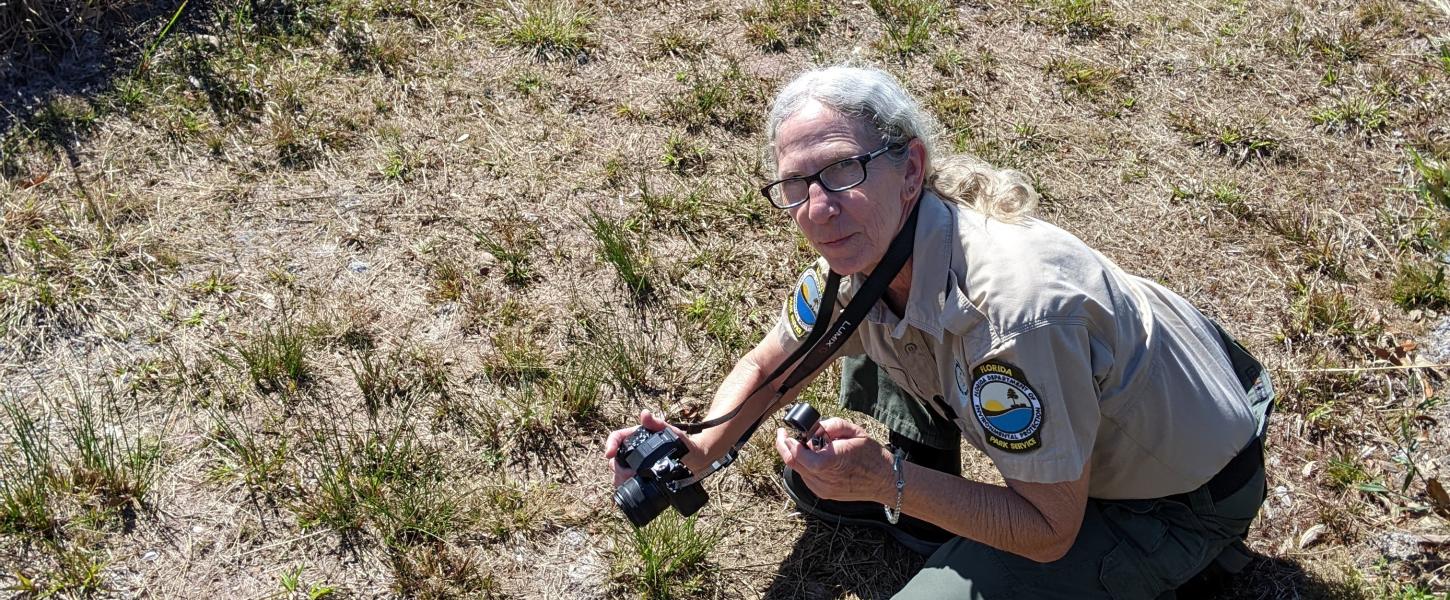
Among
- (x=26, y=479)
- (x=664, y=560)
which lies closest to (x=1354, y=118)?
(x=664, y=560)

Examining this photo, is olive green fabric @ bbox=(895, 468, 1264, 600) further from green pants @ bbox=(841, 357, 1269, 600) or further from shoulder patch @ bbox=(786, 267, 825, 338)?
shoulder patch @ bbox=(786, 267, 825, 338)

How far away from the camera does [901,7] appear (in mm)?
5676

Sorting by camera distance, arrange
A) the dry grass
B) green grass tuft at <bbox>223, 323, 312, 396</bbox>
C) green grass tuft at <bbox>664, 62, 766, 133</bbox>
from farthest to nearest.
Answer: green grass tuft at <bbox>664, 62, 766, 133</bbox>
green grass tuft at <bbox>223, 323, 312, 396</bbox>
the dry grass

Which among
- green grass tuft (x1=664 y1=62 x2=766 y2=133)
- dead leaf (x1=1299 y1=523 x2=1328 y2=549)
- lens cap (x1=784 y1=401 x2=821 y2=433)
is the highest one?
lens cap (x1=784 y1=401 x2=821 y2=433)

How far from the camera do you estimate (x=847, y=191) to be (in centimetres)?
256

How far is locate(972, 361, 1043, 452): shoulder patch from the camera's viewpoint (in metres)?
2.41

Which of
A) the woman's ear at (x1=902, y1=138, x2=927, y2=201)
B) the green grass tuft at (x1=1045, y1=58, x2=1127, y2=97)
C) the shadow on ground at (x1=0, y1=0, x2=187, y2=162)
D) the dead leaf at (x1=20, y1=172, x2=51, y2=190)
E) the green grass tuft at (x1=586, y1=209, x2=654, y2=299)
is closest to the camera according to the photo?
the woman's ear at (x1=902, y1=138, x2=927, y2=201)

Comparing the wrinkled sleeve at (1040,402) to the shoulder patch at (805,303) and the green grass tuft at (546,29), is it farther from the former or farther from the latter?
the green grass tuft at (546,29)

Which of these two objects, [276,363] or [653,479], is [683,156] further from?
[653,479]

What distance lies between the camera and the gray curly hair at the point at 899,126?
2576mm

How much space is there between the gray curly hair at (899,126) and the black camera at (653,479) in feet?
2.63

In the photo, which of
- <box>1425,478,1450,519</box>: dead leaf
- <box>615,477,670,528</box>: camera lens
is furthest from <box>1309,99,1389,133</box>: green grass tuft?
<box>615,477,670,528</box>: camera lens

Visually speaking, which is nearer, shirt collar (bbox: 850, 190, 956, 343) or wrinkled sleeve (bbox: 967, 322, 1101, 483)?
wrinkled sleeve (bbox: 967, 322, 1101, 483)

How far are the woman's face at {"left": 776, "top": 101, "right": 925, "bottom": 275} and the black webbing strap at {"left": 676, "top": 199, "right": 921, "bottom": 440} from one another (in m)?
0.03
